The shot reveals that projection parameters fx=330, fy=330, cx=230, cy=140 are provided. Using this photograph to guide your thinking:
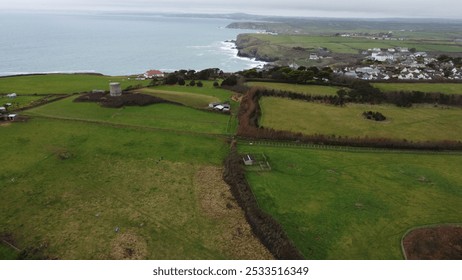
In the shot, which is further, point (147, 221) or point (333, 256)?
point (147, 221)

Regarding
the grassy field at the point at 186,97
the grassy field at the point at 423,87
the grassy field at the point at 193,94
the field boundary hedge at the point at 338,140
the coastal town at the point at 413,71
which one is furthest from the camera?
the coastal town at the point at 413,71

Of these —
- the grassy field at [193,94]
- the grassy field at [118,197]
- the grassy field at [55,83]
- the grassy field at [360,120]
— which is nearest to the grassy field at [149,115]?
the grassy field at [193,94]

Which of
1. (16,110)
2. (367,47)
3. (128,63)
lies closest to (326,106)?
(16,110)

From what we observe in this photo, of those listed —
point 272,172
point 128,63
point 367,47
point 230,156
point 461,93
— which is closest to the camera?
point 272,172

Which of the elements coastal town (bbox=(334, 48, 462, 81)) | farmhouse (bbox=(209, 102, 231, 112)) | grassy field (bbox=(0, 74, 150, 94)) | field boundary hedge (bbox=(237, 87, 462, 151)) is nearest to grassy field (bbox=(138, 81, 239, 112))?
farmhouse (bbox=(209, 102, 231, 112))

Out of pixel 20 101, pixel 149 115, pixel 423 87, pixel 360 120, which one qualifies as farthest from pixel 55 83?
pixel 423 87

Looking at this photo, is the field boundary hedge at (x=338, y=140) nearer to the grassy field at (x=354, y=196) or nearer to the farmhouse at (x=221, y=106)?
the grassy field at (x=354, y=196)

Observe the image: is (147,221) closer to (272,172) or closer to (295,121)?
(272,172)
